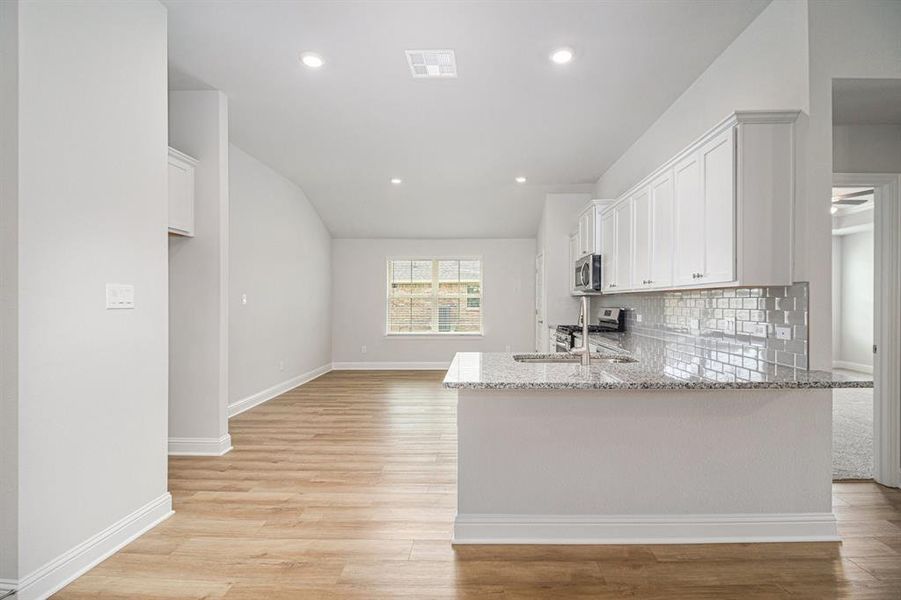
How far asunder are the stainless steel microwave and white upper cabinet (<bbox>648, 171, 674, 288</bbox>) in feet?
5.01

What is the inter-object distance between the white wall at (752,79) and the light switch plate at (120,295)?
3.62m

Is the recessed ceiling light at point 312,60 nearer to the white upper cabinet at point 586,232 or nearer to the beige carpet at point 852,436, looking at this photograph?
the white upper cabinet at point 586,232

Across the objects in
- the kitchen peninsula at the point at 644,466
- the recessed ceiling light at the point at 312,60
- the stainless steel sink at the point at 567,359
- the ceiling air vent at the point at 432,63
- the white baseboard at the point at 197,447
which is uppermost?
the ceiling air vent at the point at 432,63

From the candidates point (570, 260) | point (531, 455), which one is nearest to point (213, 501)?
point (531, 455)

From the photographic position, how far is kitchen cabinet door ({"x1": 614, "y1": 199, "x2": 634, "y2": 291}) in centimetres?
436

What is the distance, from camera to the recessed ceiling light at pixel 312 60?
341cm

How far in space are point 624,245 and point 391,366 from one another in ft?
18.0

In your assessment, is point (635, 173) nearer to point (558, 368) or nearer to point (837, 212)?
point (558, 368)

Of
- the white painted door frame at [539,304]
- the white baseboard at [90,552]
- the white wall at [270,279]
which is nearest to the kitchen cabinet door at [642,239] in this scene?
the white painted door frame at [539,304]

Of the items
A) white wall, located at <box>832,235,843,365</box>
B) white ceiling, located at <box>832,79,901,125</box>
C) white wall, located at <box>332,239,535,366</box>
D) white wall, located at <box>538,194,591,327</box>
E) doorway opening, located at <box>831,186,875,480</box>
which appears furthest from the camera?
white wall, located at <box>832,235,843,365</box>

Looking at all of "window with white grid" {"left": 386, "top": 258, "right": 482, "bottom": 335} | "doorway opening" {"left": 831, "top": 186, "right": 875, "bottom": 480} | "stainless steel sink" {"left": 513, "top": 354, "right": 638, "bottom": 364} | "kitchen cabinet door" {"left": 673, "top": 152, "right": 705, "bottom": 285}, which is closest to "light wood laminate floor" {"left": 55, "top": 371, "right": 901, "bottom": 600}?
"stainless steel sink" {"left": 513, "top": 354, "right": 638, "bottom": 364}

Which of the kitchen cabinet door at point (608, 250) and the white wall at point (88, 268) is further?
the kitchen cabinet door at point (608, 250)

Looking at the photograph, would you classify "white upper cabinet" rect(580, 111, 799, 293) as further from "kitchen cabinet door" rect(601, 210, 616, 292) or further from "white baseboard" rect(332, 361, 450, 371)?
"white baseboard" rect(332, 361, 450, 371)
